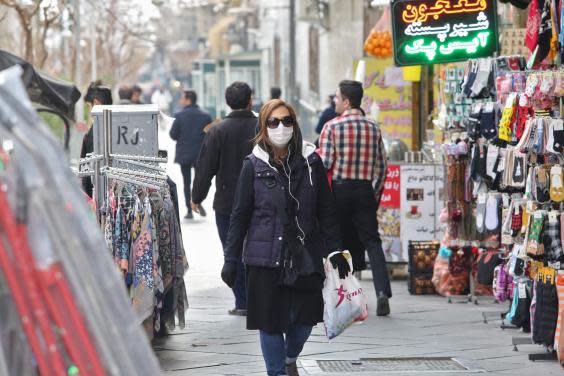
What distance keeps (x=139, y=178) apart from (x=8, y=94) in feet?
18.0

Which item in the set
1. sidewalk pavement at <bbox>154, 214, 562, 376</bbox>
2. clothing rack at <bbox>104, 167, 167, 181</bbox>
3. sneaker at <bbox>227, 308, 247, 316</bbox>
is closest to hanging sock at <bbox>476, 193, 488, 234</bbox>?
sidewalk pavement at <bbox>154, 214, 562, 376</bbox>

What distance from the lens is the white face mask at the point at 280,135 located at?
7.51 meters

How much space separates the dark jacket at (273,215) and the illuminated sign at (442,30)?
458cm

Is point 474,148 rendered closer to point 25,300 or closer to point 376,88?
point 376,88

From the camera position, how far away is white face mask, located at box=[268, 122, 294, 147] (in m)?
7.51

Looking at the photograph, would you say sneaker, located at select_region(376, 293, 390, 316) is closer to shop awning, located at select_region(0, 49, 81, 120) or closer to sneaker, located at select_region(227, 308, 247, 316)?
sneaker, located at select_region(227, 308, 247, 316)

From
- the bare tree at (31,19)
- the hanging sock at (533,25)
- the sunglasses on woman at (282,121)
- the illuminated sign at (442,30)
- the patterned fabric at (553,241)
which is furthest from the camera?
the bare tree at (31,19)

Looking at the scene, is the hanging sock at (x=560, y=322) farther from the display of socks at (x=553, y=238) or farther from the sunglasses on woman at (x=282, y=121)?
the sunglasses on woman at (x=282, y=121)

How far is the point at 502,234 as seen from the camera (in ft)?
33.9

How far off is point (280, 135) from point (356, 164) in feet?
12.1

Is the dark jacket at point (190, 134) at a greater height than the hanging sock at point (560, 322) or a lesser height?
greater

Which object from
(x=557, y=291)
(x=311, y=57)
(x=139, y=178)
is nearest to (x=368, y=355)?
(x=557, y=291)

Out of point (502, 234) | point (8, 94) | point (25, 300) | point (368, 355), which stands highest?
point (8, 94)

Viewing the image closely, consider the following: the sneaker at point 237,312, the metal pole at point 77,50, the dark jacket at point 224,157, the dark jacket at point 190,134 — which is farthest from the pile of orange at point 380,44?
the metal pole at point 77,50
